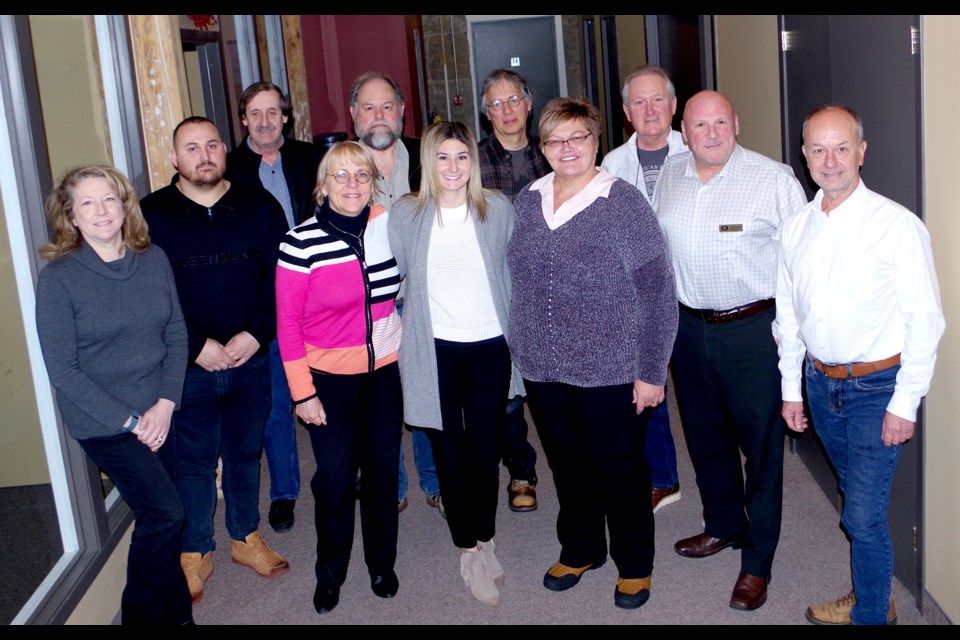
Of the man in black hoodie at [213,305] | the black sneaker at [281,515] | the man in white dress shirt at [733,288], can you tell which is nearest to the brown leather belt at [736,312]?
the man in white dress shirt at [733,288]

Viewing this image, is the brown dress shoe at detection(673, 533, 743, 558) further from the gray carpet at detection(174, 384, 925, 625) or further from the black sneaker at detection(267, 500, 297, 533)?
the black sneaker at detection(267, 500, 297, 533)

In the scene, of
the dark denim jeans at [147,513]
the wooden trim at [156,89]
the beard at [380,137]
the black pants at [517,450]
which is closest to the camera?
the dark denim jeans at [147,513]

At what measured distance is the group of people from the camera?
8.93ft

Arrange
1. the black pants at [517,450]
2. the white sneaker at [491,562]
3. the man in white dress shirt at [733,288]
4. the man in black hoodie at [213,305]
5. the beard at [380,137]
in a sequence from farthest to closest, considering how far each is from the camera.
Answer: the black pants at [517,450], the beard at [380,137], the white sneaker at [491,562], the man in black hoodie at [213,305], the man in white dress shirt at [733,288]

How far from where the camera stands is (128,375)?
9.51ft

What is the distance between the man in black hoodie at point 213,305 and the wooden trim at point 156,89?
106 cm

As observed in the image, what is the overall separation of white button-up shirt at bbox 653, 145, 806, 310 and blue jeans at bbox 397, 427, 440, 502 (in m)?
1.49

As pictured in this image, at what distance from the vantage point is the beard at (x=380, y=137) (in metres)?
3.85

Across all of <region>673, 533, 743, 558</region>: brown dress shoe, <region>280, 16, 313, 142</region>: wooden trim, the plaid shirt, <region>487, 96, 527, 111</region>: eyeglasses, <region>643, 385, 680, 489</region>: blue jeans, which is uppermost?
<region>280, 16, 313, 142</region>: wooden trim

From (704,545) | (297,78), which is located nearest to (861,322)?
(704,545)

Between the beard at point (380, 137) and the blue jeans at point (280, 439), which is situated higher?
the beard at point (380, 137)

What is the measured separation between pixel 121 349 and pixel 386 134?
149 cm

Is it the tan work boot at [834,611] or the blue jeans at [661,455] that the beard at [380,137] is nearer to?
the blue jeans at [661,455]

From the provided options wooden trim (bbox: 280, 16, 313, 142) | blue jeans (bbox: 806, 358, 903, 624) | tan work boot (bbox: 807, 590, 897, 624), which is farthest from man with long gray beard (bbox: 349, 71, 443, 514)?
wooden trim (bbox: 280, 16, 313, 142)
